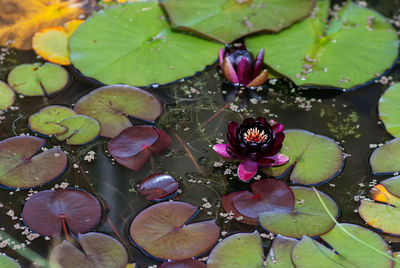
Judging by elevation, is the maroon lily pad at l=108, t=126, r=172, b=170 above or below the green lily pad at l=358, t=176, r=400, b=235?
above

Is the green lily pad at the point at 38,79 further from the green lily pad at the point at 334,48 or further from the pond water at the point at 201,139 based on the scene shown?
the green lily pad at the point at 334,48

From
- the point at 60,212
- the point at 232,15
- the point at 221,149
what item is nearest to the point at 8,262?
the point at 60,212

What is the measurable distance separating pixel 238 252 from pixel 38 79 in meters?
1.64

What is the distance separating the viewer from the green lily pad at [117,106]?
2.68m

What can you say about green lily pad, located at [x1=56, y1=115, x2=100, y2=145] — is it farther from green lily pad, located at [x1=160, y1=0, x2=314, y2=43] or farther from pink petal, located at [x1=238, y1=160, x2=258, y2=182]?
green lily pad, located at [x1=160, y1=0, x2=314, y2=43]

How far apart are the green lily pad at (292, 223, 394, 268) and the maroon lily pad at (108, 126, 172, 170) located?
89 centimetres

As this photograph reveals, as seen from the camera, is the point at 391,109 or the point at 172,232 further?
the point at 391,109

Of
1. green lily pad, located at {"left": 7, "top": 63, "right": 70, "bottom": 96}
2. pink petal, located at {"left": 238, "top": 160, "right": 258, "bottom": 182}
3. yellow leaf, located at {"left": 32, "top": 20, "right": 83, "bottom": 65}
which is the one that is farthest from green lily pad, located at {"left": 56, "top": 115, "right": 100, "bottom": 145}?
pink petal, located at {"left": 238, "top": 160, "right": 258, "bottom": 182}

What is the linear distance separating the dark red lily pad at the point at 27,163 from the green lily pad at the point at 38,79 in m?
0.41

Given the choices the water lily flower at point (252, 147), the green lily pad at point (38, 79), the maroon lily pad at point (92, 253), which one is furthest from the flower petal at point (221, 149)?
the green lily pad at point (38, 79)

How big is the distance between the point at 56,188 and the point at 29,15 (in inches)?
62.0

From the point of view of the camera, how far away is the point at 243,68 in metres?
2.92

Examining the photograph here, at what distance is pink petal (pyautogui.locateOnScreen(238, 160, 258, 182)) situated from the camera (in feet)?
7.88

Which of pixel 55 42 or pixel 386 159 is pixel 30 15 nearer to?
pixel 55 42
